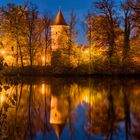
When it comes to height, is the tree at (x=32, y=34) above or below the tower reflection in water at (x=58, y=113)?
above

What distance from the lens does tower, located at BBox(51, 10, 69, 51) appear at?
51088 millimetres

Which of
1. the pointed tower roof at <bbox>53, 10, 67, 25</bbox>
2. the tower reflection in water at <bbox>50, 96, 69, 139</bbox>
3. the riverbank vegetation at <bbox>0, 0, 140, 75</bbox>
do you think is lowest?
the tower reflection in water at <bbox>50, 96, 69, 139</bbox>

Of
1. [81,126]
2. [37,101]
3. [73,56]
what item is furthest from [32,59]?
[81,126]

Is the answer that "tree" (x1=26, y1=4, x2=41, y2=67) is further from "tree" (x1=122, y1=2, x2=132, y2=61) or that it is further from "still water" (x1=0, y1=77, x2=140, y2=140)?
"still water" (x1=0, y1=77, x2=140, y2=140)

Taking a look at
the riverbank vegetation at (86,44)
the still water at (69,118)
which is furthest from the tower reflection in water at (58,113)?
the riverbank vegetation at (86,44)

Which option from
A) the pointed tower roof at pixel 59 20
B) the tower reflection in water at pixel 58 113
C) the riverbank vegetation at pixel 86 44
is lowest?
the tower reflection in water at pixel 58 113

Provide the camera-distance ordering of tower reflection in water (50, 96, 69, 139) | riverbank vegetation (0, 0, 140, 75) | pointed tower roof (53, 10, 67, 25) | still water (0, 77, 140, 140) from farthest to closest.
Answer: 1. pointed tower roof (53, 10, 67, 25)
2. riverbank vegetation (0, 0, 140, 75)
3. tower reflection in water (50, 96, 69, 139)
4. still water (0, 77, 140, 140)

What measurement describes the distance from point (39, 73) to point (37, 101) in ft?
89.6

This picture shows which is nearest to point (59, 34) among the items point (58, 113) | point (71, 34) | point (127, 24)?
point (71, 34)

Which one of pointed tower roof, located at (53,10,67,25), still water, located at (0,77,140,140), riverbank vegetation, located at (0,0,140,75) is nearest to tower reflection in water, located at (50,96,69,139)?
still water, located at (0,77,140,140)

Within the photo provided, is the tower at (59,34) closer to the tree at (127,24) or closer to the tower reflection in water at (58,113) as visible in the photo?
the tree at (127,24)

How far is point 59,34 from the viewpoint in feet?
180

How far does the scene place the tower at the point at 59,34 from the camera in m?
51.1

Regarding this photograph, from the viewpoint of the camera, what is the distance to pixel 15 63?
5122 centimetres
